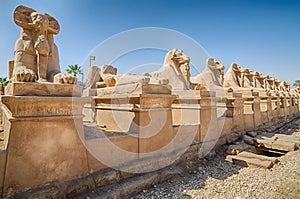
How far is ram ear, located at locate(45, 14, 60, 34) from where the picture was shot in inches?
106

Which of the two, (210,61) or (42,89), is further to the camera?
(210,61)

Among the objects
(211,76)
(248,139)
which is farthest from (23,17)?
(211,76)

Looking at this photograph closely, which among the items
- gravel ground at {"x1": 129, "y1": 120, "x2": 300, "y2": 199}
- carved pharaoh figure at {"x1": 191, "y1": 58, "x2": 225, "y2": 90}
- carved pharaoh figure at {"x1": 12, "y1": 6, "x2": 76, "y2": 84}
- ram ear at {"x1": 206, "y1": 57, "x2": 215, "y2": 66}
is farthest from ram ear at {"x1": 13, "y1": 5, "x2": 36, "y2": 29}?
ram ear at {"x1": 206, "y1": 57, "x2": 215, "y2": 66}

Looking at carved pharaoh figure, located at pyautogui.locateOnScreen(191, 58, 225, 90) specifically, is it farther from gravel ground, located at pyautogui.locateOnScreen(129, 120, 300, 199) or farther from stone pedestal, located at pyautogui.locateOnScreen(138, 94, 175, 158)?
stone pedestal, located at pyautogui.locateOnScreen(138, 94, 175, 158)

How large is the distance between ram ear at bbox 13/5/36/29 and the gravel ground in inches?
109

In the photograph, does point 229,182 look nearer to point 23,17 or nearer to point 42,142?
point 42,142

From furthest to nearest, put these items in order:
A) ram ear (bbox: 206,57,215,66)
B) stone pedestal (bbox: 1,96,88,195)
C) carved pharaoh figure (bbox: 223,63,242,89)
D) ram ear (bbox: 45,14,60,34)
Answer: carved pharaoh figure (bbox: 223,63,242,89)
ram ear (bbox: 206,57,215,66)
ram ear (bbox: 45,14,60,34)
stone pedestal (bbox: 1,96,88,195)

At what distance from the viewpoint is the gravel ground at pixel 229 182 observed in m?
2.71

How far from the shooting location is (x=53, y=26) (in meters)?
2.74

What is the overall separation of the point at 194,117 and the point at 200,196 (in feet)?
5.95

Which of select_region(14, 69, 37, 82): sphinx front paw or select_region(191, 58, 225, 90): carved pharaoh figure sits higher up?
select_region(191, 58, 225, 90): carved pharaoh figure

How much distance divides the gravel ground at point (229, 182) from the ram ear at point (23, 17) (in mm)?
2762

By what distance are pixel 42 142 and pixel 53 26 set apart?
1.74 metres

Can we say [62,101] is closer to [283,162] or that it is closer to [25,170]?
[25,170]
